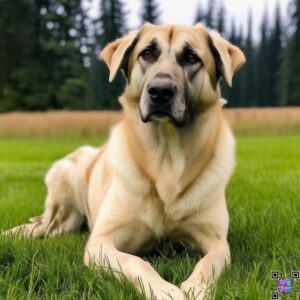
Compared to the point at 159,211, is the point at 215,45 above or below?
above

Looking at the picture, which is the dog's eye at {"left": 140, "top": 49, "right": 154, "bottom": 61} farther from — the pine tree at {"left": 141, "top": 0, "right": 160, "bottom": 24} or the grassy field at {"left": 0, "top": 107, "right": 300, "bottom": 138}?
the pine tree at {"left": 141, "top": 0, "right": 160, "bottom": 24}

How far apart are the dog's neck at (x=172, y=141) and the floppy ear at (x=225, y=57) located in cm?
21

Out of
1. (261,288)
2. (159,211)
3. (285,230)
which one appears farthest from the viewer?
(285,230)

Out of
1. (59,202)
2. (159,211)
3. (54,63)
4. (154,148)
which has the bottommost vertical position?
(54,63)

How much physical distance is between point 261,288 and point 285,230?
4.46 feet

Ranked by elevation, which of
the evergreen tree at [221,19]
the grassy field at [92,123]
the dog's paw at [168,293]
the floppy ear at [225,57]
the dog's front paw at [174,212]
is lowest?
the grassy field at [92,123]

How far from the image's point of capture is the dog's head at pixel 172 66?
2.79 m

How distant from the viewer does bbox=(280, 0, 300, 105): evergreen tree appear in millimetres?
43844

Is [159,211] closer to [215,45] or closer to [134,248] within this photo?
[134,248]

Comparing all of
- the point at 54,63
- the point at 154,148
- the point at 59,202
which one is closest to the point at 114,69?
the point at 154,148

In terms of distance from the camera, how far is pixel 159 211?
9.46 feet

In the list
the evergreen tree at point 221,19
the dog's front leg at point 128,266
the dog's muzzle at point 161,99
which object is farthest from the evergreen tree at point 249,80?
the dog's front leg at point 128,266
